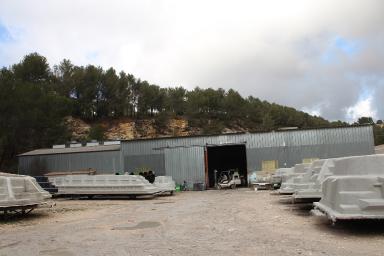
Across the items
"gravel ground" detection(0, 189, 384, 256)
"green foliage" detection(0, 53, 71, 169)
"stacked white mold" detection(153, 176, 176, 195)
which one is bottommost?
"gravel ground" detection(0, 189, 384, 256)

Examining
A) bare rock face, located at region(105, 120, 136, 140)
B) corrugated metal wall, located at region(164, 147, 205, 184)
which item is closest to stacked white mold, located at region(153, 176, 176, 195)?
corrugated metal wall, located at region(164, 147, 205, 184)

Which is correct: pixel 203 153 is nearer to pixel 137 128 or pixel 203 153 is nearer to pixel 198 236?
pixel 198 236

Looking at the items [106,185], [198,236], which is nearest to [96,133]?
[106,185]

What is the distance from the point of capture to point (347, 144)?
3669 centimetres

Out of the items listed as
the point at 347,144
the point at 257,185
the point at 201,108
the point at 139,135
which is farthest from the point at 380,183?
the point at 201,108

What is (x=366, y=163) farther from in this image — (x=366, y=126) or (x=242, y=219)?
(x=366, y=126)

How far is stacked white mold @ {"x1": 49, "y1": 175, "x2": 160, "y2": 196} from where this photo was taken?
2638 centimetres

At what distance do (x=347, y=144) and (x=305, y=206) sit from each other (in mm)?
22028

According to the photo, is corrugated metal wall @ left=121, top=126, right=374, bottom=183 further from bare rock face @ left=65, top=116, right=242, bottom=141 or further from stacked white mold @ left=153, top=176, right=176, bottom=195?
bare rock face @ left=65, top=116, right=242, bottom=141

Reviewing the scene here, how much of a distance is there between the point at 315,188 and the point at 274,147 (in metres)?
24.1

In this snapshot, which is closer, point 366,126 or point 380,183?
point 380,183

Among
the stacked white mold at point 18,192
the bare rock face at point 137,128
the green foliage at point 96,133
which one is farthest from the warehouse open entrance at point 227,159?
the stacked white mold at point 18,192

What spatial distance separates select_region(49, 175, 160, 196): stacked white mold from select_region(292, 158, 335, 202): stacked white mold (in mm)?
13093

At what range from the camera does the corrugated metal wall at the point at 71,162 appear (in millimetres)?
40188
